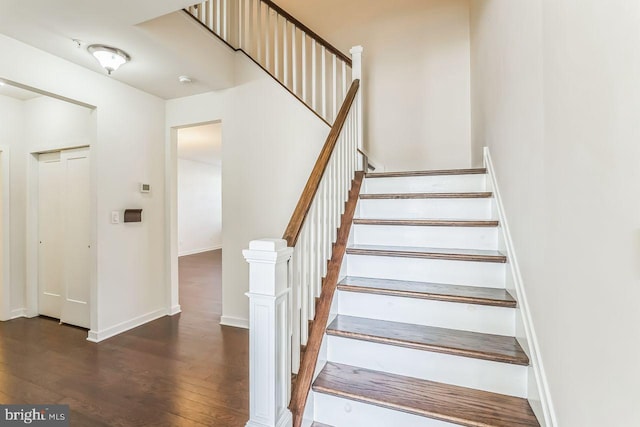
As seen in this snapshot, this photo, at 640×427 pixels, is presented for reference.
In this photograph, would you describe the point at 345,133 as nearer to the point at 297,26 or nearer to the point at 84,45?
the point at 297,26

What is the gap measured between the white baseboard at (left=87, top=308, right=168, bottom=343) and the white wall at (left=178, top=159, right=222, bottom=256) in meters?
4.63

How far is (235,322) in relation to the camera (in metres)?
3.23

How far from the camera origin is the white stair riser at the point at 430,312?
1.60 metres

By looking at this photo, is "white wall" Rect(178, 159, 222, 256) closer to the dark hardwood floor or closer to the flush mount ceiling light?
the dark hardwood floor

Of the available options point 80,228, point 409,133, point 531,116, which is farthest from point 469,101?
point 80,228

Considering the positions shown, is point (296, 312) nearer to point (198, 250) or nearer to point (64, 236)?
point (64, 236)

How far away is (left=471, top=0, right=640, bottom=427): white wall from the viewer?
0.70 metres

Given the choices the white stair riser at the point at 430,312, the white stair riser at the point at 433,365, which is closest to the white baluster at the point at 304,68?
the white stair riser at the point at 430,312

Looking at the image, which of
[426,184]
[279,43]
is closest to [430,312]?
[426,184]

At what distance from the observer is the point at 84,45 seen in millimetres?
2371

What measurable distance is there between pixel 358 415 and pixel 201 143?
19.3 feet

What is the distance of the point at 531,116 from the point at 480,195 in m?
0.88

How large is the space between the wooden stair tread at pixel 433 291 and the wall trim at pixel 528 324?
0.31ft

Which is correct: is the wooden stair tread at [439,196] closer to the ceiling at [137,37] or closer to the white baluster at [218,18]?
the ceiling at [137,37]
